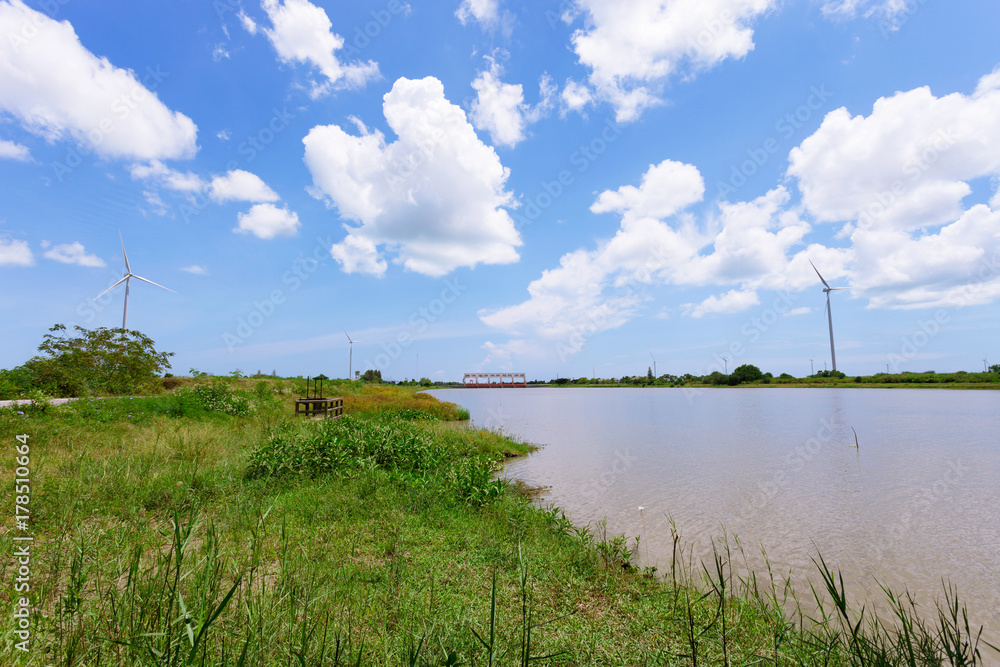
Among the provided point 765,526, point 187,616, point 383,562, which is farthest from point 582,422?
point 187,616

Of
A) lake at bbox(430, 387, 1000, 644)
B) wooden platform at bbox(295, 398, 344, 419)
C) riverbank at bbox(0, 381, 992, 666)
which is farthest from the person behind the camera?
wooden platform at bbox(295, 398, 344, 419)

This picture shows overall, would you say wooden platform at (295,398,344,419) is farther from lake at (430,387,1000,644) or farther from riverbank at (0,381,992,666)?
lake at (430,387,1000,644)

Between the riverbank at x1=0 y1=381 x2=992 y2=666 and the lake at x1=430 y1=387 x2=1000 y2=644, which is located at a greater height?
the riverbank at x1=0 y1=381 x2=992 y2=666

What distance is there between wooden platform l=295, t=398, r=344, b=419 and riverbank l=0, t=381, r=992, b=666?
8469 mm

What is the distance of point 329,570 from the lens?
468cm

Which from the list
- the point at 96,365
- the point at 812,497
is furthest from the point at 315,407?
the point at 812,497

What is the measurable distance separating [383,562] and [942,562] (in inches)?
383

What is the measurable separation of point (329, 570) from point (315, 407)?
19.2 m

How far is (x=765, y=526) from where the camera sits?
9.16m

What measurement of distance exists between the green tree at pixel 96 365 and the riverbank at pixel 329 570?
12.0 m

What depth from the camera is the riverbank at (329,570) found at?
2.77 m

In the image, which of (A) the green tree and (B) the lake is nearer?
(B) the lake

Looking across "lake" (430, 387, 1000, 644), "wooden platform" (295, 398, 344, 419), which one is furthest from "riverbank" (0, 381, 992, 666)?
"wooden platform" (295, 398, 344, 419)

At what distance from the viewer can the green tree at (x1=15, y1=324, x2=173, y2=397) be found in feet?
70.1
